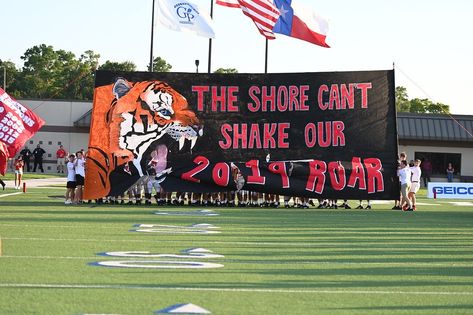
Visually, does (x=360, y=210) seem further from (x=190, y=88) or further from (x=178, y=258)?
(x=178, y=258)

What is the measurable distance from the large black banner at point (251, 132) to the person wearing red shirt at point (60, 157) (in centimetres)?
2267

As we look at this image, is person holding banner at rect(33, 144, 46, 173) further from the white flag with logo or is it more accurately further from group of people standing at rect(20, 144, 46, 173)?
the white flag with logo

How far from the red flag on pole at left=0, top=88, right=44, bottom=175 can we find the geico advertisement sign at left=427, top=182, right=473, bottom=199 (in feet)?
51.8

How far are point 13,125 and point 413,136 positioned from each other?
2890 centimetres

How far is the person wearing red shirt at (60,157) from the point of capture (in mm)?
45875

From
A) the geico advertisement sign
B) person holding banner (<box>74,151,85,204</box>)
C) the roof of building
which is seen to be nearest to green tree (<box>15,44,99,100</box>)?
A: the roof of building

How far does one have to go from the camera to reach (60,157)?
4625 centimetres

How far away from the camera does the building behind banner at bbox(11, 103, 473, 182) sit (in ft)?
156

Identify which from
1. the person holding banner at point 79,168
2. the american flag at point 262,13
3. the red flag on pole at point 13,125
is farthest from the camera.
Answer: the american flag at point 262,13

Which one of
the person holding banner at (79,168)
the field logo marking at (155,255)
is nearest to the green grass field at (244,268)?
the field logo marking at (155,255)

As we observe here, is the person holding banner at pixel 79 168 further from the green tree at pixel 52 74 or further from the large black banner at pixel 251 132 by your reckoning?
the green tree at pixel 52 74

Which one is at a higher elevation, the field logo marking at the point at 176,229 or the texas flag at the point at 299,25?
the texas flag at the point at 299,25

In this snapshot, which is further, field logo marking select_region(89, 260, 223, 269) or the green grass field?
field logo marking select_region(89, 260, 223, 269)

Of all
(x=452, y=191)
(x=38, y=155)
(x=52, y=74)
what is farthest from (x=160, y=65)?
(x=452, y=191)
